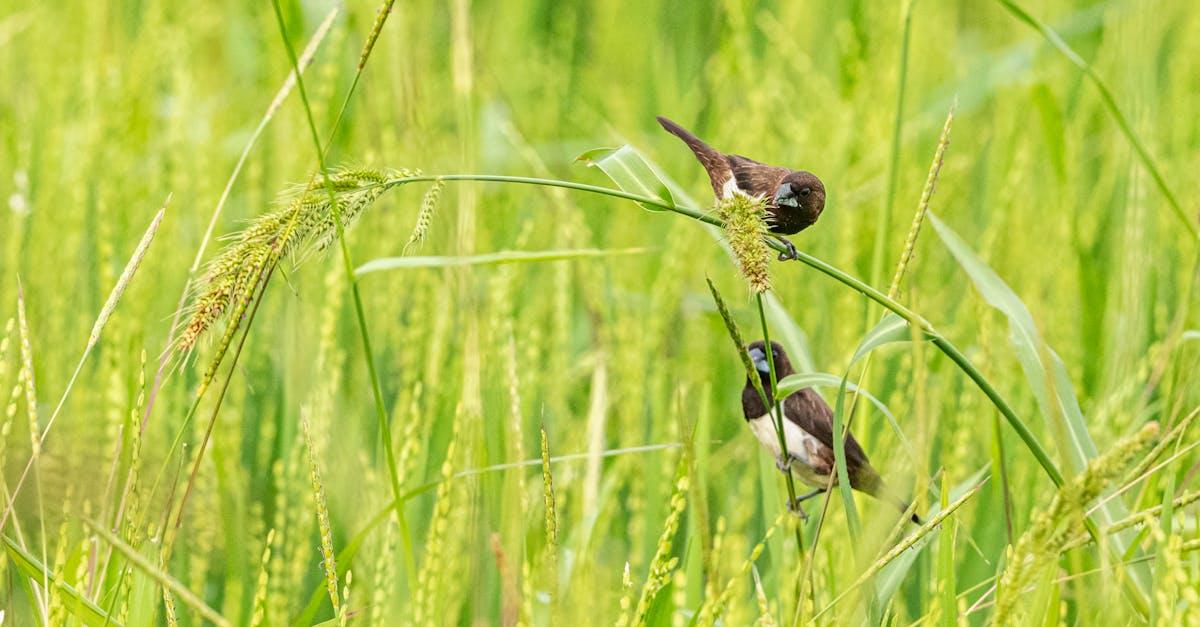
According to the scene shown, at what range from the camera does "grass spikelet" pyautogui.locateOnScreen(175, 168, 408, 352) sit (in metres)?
1.12

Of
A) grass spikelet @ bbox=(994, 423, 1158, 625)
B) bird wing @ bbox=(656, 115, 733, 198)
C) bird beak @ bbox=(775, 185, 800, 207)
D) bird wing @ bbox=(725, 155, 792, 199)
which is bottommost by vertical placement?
grass spikelet @ bbox=(994, 423, 1158, 625)

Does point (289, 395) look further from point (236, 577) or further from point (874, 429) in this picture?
point (874, 429)

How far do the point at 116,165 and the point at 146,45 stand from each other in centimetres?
70

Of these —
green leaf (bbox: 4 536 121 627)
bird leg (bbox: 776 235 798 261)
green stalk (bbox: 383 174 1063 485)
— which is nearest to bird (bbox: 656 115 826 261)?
bird leg (bbox: 776 235 798 261)

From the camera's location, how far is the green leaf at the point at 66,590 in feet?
4.25

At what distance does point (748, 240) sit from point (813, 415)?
1.14 m

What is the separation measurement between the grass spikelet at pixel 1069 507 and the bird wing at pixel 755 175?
2.62ft

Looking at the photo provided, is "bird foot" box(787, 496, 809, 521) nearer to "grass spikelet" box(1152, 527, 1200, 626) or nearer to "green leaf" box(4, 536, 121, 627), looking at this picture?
"grass spikelet" box(1152, 527, 1200, 626)

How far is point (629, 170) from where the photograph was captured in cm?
132

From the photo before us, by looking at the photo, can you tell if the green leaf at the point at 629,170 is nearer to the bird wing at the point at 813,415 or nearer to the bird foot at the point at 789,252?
the bird foot at the point at 789,252

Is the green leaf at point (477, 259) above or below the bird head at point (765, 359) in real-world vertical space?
below

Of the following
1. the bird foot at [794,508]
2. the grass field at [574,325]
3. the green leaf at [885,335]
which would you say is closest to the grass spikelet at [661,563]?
the grass field at [574,325]

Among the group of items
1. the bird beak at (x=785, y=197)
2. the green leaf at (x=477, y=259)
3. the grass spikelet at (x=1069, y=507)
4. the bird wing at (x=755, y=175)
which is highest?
the bird wing at (x=755, y=175)

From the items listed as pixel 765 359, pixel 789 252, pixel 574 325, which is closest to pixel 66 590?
pixel 789 252
